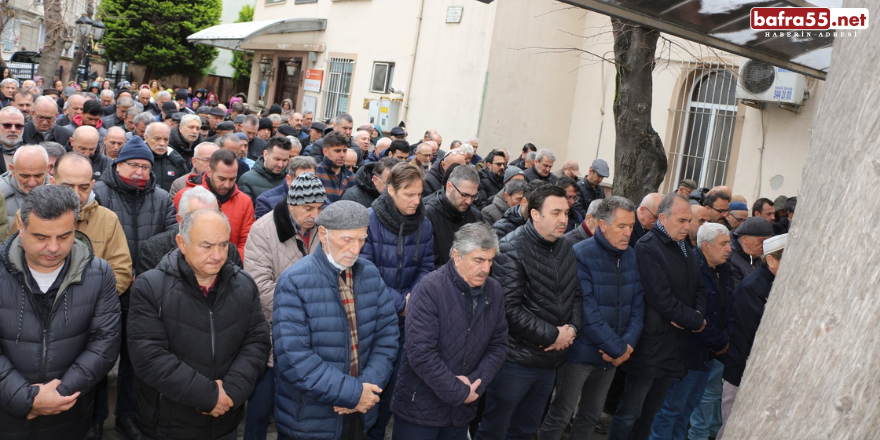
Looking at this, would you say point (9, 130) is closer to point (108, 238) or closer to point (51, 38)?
point (108, 238)

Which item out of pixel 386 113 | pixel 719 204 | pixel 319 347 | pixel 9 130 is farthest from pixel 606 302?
pixel 386 113

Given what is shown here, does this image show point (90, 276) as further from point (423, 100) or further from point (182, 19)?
point (182, 19)

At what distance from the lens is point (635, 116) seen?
6512 mm

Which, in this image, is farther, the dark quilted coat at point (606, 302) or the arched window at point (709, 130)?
the arched window at point (709, 130)

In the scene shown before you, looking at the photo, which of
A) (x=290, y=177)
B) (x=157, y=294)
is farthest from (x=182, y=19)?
(x=157, y=294)

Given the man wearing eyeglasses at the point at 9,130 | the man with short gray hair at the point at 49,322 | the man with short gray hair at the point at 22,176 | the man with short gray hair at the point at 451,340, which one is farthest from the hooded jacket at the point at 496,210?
the man wearing eyeglasses at the point at 9,130

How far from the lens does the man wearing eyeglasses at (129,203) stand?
4730 millimetres

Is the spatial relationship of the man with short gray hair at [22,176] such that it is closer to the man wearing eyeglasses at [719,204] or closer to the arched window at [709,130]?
the man wearing eyeglasses at [719,204]

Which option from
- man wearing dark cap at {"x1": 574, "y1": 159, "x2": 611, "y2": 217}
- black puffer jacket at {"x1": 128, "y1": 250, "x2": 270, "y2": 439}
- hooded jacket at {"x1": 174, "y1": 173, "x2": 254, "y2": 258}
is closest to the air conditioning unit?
man wearing dark cap at {"x1": 574, "y1": 159, "x2": 611, "y2": 217}

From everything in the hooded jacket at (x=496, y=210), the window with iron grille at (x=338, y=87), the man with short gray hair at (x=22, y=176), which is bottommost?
the man with short gray hair at (x=22, y=176)

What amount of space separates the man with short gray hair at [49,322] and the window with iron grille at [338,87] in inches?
552

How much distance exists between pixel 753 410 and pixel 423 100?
12885 mm

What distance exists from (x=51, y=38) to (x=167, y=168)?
35.3 ft

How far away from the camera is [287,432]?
144 inches
